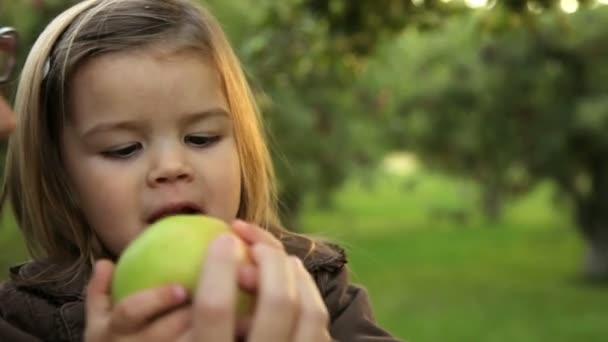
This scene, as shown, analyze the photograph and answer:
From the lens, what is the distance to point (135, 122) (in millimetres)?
1548

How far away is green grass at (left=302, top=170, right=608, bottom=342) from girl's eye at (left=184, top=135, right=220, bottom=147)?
4397 mm

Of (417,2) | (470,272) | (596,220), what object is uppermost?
(417,2)

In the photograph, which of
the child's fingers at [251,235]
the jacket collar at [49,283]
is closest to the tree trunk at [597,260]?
the jacket collar at [49,283]

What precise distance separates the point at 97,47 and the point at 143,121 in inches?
6.4

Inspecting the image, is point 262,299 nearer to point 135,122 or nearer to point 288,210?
point 135,122

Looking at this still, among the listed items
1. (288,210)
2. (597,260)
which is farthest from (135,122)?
(597,260)

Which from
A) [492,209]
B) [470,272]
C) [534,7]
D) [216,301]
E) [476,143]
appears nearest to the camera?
[216,301]

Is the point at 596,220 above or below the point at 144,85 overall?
below

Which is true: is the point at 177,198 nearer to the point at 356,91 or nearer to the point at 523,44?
the point at 523,44

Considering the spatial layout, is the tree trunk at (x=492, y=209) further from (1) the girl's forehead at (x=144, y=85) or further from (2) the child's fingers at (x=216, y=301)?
(2) the child's fingers at (x=216, y=301)

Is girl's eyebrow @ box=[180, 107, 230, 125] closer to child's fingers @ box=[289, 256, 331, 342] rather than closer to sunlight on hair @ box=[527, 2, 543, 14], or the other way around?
child's fingers @ box=[289, 256, 331, 342]

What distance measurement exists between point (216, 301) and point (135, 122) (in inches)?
16.1

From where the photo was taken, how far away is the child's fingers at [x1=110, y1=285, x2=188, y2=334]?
1251mm

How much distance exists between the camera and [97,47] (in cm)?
164
